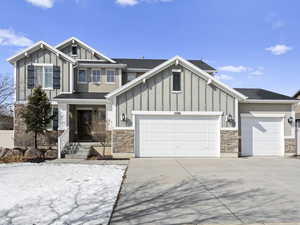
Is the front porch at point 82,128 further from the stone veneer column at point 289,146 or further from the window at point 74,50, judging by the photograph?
the stone veneer column at point 289,146

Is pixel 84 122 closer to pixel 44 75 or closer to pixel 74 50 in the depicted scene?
pixel 44 75

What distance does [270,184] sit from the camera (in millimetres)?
6898

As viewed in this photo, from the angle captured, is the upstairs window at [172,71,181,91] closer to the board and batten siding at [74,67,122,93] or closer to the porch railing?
the board and batten siding at [74,67,122,93]

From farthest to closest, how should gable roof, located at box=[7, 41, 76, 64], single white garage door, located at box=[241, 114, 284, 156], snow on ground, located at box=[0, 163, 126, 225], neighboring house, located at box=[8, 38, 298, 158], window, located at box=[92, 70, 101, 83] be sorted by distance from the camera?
window, located at box=[92, 70, 101, 83] < gable roof, located at box=[7, 41, 76, 64] < single white garage door, located at box=[241, 114, 284, 156] < neighboring house, located at box=[8, 38, 298, 158] < snow on ground, located at box=[0, 163, 126, 225]

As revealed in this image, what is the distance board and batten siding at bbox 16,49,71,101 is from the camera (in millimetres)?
15516

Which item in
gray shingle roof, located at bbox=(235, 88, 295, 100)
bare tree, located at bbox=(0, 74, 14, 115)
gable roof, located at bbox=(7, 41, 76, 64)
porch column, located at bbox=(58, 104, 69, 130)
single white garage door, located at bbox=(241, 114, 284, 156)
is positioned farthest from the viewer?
bare tree, located at bbox=(0, 74, 14, 115)

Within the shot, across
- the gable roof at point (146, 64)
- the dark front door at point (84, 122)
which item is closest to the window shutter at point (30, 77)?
the dark front door at point (84, 122)

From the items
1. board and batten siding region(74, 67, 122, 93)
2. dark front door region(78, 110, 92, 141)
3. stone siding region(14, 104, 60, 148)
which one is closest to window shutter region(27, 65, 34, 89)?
stone siding region(14, 104, 60, 148)

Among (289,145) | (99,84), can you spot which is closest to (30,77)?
(99,84)

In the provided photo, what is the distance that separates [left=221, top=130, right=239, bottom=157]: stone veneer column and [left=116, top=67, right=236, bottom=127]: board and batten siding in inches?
20.0

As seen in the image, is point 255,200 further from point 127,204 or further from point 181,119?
point 181,119

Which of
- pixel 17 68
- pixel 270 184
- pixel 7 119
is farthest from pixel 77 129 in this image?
pixel 7 119

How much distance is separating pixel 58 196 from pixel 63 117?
360 inches

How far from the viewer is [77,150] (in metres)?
13.1
